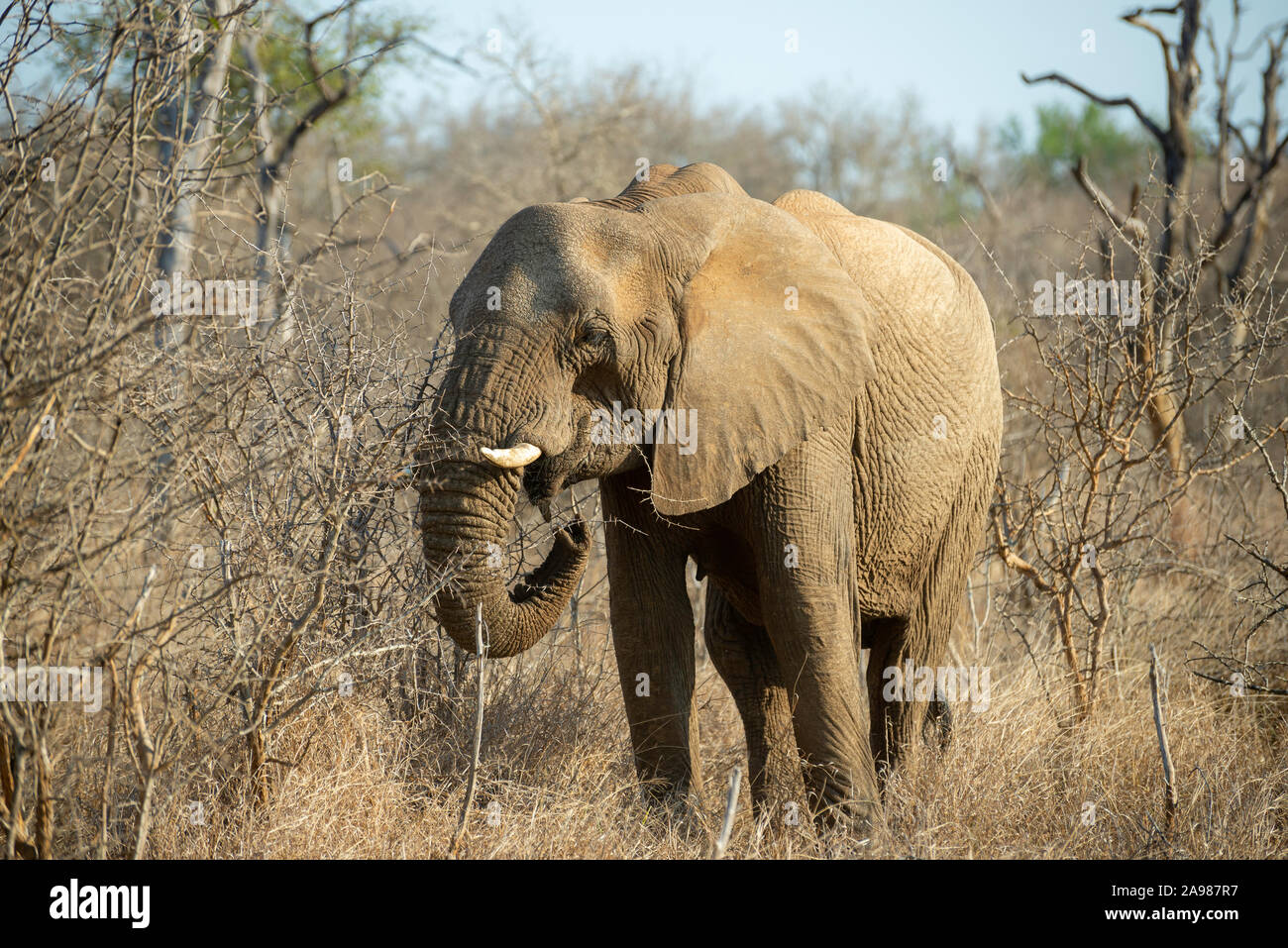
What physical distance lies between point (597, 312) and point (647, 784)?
1751 millimetres

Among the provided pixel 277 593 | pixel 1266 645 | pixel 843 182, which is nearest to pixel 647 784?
pixel 277 593

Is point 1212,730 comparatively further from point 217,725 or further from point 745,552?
point 217,725

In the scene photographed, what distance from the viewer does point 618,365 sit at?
157 inches

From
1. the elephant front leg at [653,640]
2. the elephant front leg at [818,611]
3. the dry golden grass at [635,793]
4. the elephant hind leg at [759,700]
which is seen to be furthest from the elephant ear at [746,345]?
Answer: the dry golden grass at [635,793]

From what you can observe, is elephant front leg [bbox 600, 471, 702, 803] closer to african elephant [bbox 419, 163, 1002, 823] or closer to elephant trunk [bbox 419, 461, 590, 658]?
african elephant [bbox 419, 163, 1002, 823]

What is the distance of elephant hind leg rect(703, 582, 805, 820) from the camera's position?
16.1 feet

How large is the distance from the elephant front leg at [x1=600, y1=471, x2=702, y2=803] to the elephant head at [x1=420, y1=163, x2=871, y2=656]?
0.23 meters

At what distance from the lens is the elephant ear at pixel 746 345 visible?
13.4ft

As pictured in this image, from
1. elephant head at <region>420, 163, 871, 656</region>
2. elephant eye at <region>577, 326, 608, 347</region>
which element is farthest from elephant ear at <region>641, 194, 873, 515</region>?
elephant eye at <region>577, 326, 608, 347</region>

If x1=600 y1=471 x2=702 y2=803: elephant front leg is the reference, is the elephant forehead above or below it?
above

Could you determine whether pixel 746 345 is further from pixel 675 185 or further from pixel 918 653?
pixel 918 653

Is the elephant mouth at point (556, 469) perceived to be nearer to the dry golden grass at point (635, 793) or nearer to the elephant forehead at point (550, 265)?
the elephant forehead at point (550, 265)

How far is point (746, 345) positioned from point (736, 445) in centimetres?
33

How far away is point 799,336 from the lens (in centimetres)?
425
